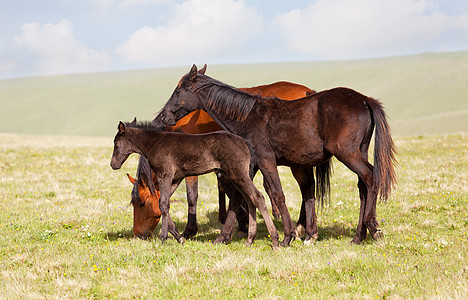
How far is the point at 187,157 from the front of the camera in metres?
6.64

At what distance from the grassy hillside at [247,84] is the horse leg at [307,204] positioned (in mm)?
47317

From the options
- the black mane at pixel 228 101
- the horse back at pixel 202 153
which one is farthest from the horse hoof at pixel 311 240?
the black mane at pixel 228 101

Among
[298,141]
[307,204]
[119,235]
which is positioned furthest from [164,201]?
[307,204]

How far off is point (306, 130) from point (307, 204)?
1529 millimetres

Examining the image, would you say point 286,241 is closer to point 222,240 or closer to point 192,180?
point 222,240

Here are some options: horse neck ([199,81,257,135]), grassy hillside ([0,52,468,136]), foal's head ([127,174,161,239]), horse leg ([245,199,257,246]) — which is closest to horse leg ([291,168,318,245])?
horse leg ([245,199,257,246])

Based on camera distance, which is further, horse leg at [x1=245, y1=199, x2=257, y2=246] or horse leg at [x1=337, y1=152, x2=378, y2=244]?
horse leg at [x1=245, y1=199, x2=257, y2=246]

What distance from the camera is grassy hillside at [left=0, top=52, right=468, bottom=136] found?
67.4 m

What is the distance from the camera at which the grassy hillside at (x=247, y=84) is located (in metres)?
67.4

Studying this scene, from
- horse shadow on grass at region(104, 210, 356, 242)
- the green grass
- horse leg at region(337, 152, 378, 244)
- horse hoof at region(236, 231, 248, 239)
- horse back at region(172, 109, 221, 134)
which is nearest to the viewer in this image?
the green grass

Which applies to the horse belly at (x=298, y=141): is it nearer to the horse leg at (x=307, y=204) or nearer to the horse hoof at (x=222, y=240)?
the horse leg at (x=307, y=204)

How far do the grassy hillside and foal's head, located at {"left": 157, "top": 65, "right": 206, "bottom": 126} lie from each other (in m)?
48.6

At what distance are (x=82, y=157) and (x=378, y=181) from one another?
14427 mm

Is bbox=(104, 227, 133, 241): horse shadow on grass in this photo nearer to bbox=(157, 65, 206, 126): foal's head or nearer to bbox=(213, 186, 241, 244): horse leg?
bbox=(213, 186, 241, 244): horse leg
